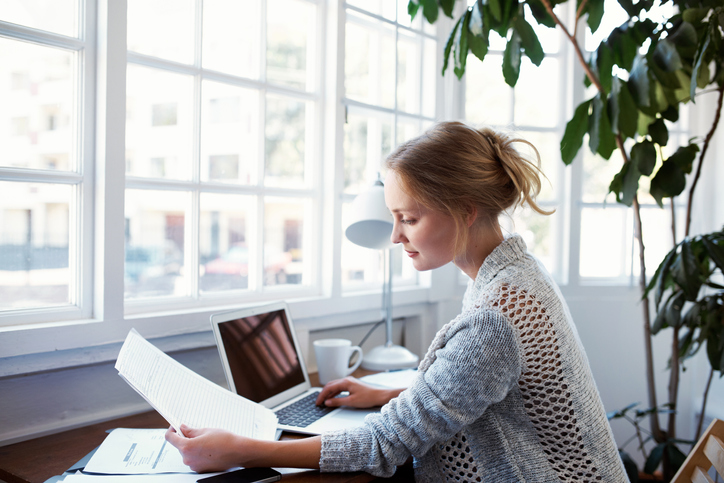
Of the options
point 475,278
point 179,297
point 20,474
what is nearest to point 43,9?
point 179,297

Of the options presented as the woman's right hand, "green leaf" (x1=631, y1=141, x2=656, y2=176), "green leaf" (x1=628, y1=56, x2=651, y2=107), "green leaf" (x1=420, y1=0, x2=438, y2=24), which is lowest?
the woman's right hand

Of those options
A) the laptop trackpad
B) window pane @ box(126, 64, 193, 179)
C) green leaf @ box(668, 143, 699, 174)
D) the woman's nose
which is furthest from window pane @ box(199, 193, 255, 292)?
green leaf @ box(668, 143, 699, 174)

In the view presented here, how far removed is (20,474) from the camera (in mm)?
1127

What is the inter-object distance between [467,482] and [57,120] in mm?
1310

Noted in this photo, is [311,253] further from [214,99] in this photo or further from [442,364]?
[442,364]

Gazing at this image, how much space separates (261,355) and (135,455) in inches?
17.4

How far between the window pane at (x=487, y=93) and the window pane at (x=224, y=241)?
4.26 ft

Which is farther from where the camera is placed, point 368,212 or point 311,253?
point 311,253

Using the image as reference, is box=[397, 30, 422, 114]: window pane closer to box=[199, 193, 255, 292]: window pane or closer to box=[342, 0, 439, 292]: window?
box=[342, 0, 439, 292]: window

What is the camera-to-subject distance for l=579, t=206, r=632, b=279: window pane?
9.38ft

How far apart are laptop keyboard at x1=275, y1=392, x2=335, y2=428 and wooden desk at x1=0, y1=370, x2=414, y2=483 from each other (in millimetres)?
269

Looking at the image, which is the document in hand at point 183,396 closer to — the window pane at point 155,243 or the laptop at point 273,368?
Result: the laptop at point 273,368

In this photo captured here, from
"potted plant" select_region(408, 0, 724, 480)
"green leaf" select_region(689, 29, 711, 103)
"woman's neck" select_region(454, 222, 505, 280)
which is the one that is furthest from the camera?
"potted plant" select_region(408, 0, 724, 480)

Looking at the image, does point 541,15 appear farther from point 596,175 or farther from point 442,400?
point 442,400
